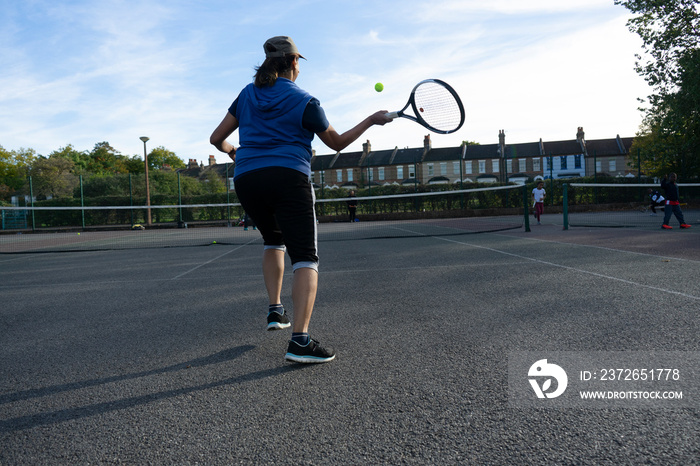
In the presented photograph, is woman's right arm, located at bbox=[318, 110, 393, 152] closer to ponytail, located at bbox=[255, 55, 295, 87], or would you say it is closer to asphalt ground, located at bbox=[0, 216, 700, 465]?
ponytail, located at bbox=[255, 55, 295, 87]

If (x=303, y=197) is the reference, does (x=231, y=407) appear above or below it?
below

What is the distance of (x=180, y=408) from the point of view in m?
2.30

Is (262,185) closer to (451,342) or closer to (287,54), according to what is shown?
(287,54)

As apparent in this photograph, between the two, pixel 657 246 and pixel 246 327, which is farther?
pixel 657 246

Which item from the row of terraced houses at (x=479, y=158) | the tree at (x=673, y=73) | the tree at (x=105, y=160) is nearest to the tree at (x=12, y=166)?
the tree at (x=105, y=160)

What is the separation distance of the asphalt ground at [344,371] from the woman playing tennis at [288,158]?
0.42 meters

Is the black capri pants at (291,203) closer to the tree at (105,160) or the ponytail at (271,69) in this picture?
the ponytail at (271,69)

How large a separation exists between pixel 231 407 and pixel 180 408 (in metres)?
0.24

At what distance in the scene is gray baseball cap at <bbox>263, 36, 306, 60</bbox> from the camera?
3.17 meters

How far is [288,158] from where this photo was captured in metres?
3.07

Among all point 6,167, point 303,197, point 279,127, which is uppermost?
point 6,167

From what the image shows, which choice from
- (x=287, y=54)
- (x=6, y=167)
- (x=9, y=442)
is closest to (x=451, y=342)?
(x=287, y=54)

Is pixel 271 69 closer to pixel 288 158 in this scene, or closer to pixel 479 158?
pixel 288 158

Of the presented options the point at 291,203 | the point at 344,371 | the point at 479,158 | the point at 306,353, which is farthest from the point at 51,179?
the point at 344,371
